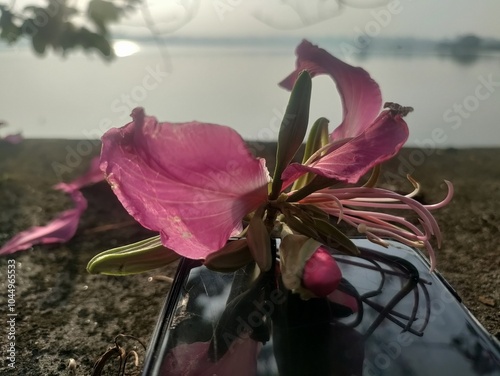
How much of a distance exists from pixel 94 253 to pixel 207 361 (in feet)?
1.00

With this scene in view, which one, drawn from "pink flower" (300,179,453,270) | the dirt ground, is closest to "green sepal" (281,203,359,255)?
"pink flower" (300,179,453,270)

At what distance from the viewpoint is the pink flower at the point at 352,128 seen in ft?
0.80

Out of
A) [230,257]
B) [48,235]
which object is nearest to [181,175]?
[230,257]

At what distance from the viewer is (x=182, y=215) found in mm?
241

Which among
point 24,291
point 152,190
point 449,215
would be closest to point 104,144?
point 152,190

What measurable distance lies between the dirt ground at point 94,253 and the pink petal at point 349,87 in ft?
0.64

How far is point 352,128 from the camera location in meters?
0.30

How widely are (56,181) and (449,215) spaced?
487mm

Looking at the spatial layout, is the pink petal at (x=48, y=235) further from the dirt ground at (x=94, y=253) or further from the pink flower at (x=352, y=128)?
the pink flower at (x=352, y=128)

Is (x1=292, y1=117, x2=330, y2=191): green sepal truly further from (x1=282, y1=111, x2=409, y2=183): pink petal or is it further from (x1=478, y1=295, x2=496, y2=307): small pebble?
(x1=478, y1=295, x2=496, y2=307): small pebble

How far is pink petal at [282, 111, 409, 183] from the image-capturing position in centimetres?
24

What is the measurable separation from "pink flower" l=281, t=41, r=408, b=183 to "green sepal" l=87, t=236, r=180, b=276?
0.24 ft

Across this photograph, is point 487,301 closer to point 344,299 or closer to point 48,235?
point 344,299

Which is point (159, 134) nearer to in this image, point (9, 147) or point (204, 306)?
point (204, 306)
